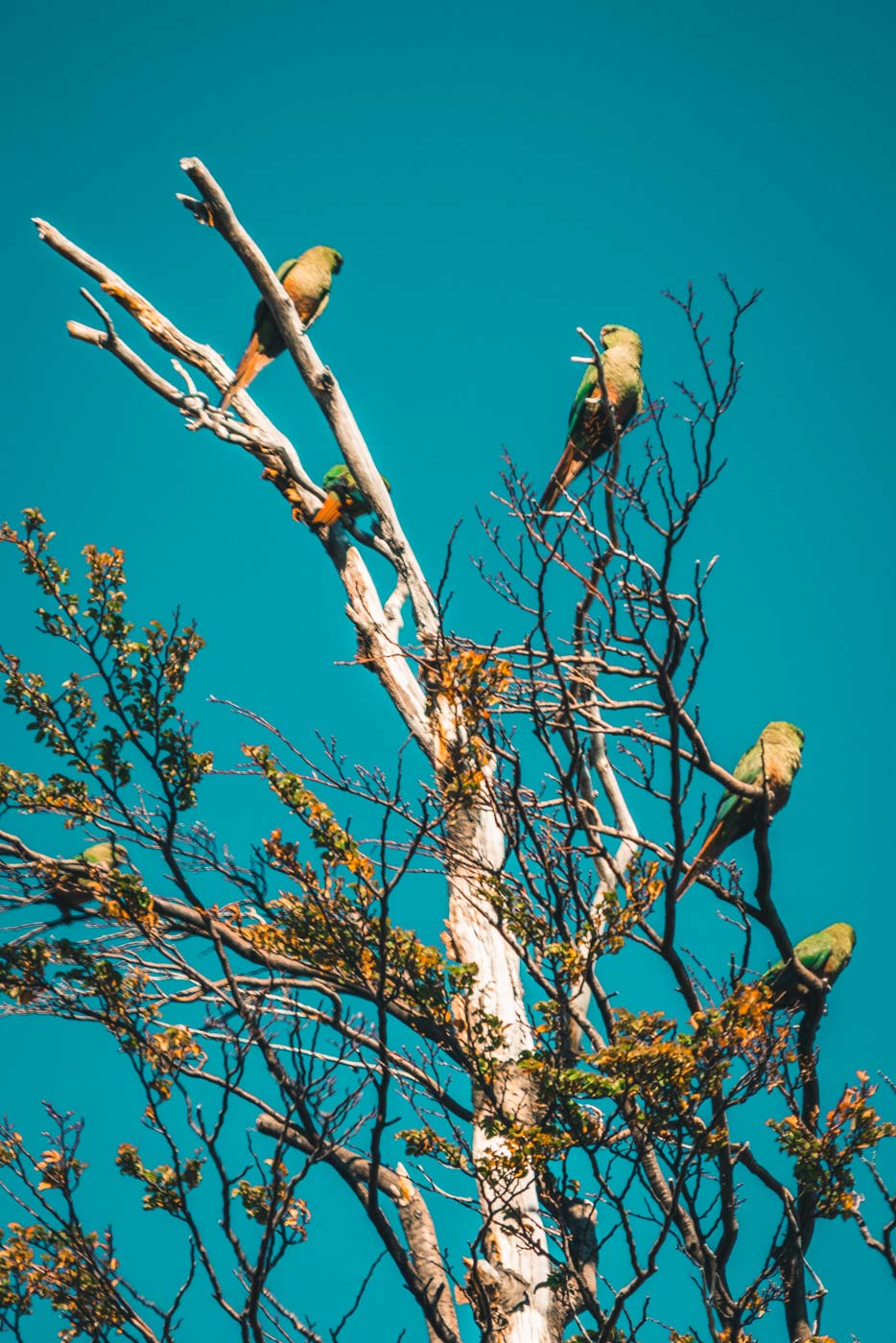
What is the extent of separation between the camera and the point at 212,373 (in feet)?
22.3

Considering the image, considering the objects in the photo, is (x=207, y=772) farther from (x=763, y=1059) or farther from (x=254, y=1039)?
(x=763, y=1059)

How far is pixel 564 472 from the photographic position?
5812mm

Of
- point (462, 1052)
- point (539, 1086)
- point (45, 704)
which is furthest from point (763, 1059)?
point (45, 704)

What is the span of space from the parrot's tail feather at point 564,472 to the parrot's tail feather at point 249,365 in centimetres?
212

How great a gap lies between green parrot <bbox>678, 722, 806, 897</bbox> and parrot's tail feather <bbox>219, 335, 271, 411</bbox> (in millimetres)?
3632

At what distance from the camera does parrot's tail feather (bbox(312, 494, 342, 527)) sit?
666 cm

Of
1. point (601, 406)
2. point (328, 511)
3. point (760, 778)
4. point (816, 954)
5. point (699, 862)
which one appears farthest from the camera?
point (328, 511)

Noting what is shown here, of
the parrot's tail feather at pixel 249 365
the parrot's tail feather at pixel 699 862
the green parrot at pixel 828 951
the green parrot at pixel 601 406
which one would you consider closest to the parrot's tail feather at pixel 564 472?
the green parrot at pixel 601 406

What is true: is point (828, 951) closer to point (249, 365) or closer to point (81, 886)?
point (81, 886)

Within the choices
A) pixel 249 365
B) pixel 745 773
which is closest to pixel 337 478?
pixel 249 365

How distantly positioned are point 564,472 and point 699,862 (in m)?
2.28

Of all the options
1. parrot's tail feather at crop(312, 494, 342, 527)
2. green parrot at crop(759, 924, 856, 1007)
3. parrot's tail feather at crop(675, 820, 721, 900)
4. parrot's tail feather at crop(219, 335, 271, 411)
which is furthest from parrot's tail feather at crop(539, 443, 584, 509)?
green parrot at crop(759, 924, 856, 1007)

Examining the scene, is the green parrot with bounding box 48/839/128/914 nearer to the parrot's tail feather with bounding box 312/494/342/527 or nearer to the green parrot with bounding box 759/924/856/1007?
the parrot's tail feather with bounding box 312/494/342/527

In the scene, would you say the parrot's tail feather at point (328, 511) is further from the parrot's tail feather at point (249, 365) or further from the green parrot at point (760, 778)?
the green parrot at point (760, 778)
